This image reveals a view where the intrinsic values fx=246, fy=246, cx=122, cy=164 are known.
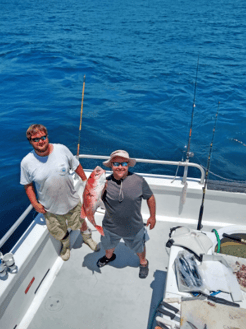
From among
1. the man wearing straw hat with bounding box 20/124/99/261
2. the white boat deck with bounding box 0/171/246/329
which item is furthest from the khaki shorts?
the white boat deck with bounding box 0/171/246/329

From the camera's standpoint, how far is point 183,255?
8.48 ft

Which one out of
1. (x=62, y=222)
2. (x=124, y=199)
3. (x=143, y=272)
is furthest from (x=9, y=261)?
(x=143, y=272)

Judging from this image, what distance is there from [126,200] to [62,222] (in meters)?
1.07

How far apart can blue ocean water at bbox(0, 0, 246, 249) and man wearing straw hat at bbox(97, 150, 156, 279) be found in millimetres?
2551

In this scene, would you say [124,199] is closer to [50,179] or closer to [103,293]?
[50,179]

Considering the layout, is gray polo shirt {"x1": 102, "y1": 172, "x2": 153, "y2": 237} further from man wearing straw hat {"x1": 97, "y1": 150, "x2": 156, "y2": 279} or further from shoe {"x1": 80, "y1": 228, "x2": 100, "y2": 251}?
shoe {"x1": 80, "y1": 228, "x2": 100, "y2": 251}

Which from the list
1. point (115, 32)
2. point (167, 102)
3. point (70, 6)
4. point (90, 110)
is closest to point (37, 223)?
point (90, 110)

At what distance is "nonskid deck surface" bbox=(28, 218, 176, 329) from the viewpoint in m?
2.93

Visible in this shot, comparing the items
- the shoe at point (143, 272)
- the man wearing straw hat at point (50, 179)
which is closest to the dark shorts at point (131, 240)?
the shoe at point (143, 272)

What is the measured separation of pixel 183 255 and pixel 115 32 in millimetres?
18954

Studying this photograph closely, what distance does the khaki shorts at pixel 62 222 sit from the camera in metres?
3.13

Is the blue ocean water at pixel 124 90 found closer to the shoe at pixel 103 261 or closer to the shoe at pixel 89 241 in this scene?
the shoe at pixel 89 241

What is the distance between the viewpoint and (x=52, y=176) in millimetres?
2711

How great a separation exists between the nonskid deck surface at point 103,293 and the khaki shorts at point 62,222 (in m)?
0.63
